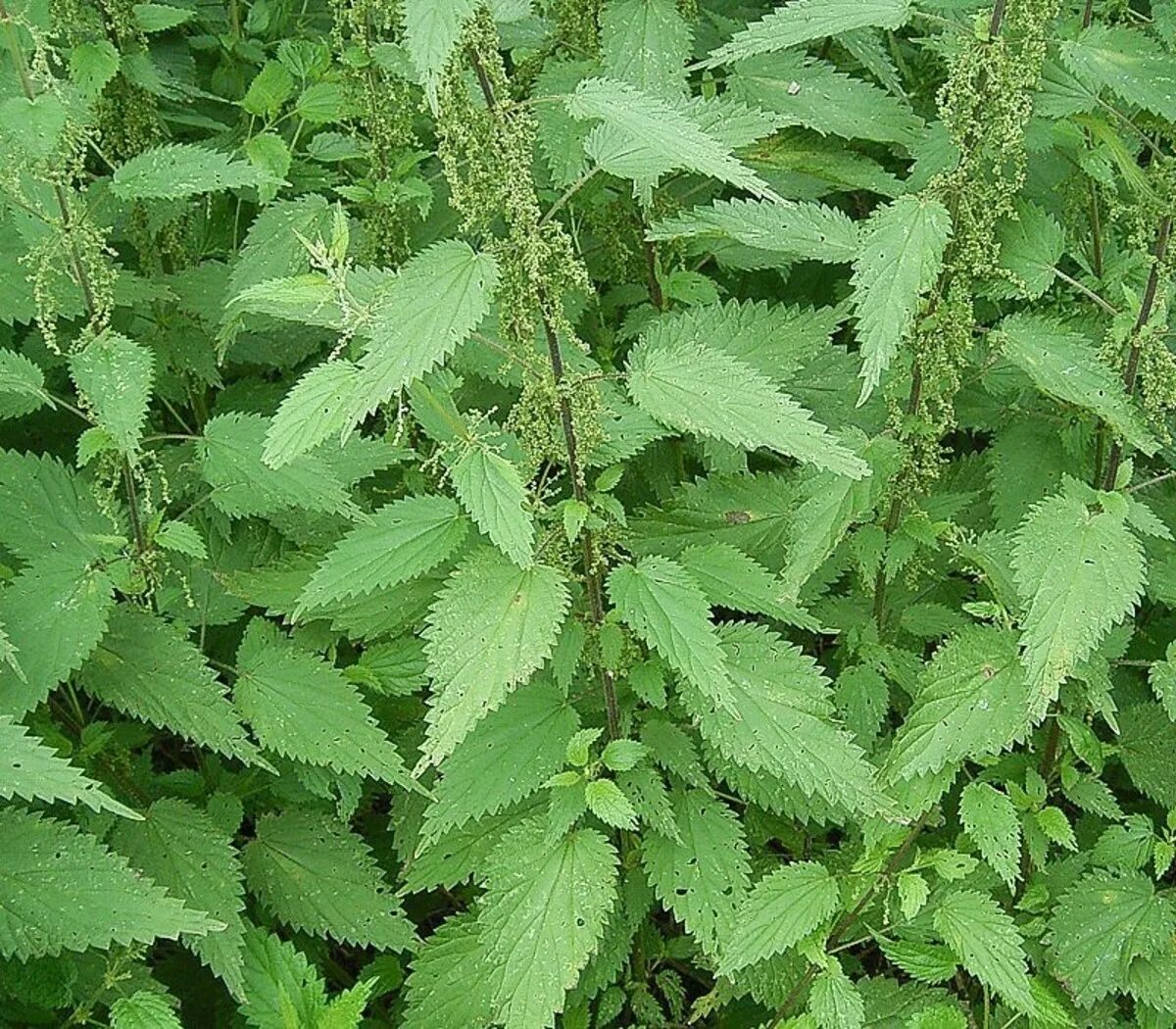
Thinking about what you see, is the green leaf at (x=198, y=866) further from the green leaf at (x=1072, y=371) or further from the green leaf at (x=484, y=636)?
the green leaf at (x=1072, y=371)

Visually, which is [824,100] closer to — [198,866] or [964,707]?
[964,707]

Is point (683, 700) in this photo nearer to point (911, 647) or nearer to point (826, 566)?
point (826, 566)

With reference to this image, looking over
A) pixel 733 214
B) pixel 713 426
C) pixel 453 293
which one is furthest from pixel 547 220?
pixel 733 214

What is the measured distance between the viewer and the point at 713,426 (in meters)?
2.06

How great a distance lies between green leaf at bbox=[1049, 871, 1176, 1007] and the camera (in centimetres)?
278

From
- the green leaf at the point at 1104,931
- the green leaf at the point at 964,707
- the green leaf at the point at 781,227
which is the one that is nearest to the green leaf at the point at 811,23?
the green leaf at the point at 781,227

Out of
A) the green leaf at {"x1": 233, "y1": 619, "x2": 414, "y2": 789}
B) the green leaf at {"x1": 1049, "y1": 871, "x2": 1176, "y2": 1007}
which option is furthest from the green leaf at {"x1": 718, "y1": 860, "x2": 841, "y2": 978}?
the green leaf at {"x1": 233, "y1": 619, "x2": 414, "y2": 789}

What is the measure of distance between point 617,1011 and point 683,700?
35.0 inches

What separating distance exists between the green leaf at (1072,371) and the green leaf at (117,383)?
70.2 inches

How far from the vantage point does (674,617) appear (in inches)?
90.0

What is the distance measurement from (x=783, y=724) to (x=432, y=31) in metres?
1.41

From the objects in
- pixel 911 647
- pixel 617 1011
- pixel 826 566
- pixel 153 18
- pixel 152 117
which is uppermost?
pixel 153 18

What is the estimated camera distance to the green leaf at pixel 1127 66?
8.48 feet

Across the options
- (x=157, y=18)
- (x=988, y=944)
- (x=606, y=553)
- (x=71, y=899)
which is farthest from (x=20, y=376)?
(x=988, y=944)
